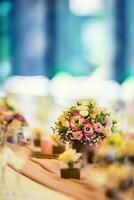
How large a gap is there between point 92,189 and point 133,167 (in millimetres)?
183

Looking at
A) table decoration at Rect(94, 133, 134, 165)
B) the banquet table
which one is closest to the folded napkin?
the banquet table

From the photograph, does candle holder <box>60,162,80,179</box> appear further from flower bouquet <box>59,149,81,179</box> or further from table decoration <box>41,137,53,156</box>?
table decoration <box>41,137,53,156</box>

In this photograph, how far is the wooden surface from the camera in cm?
179

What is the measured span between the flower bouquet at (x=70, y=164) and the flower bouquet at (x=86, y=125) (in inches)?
1.0

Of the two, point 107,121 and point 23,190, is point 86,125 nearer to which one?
point 107,121

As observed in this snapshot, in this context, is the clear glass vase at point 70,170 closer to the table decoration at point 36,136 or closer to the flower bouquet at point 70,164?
the flower bouquet at point 70,164

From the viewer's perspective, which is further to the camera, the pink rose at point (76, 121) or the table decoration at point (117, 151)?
the pink rose at point (76, 121)

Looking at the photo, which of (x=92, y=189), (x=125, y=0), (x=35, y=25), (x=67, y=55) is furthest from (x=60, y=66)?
(x=92, y=189)

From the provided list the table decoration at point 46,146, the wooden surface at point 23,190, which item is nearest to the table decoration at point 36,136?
the table decoration at point 46,146

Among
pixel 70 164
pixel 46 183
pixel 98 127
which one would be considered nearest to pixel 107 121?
pixel 98 127

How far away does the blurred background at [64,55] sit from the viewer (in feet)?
5.85

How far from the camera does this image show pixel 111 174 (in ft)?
5.18

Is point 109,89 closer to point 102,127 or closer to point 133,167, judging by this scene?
point 102,127

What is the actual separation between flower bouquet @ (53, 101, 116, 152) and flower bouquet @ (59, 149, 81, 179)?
1.0 inches
